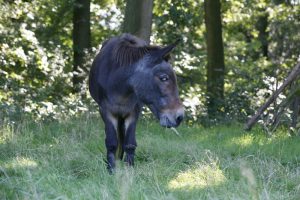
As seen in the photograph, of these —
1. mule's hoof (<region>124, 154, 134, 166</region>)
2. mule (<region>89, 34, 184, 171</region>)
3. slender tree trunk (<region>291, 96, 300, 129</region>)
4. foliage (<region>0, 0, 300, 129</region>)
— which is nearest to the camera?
mule (<region>89, 34, 184, 171</region>)

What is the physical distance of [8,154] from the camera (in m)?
8.99

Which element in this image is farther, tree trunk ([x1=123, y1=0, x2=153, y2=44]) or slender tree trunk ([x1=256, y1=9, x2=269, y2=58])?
slender tree trunk ([x1=256, y1=9, x2=269, y2=58])

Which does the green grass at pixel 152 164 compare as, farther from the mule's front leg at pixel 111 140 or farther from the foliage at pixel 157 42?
Result: the foliage at pixel 157 42

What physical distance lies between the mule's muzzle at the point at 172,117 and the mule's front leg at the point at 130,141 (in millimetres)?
1102

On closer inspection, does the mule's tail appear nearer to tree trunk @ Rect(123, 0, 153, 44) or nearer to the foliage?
the foliage

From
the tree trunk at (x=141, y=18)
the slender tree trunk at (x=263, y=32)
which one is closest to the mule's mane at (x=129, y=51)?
the tree trunk at (x=141, y=18)

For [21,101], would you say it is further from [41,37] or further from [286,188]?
[286,188]

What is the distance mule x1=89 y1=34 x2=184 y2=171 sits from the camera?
7578 mm

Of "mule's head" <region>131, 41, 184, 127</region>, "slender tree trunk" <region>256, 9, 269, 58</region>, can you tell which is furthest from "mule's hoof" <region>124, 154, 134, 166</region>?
"slender tree trunk" <region>256, 9, 269, 58</region>

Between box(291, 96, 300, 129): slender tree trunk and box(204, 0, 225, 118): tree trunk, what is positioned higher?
box(204, 0, 225, 118): tree trunk

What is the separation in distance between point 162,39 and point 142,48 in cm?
1251

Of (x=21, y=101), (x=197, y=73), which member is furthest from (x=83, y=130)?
(x=197, y=73)

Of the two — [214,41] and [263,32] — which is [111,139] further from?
[263,32]

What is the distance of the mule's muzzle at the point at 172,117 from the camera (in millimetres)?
7305
